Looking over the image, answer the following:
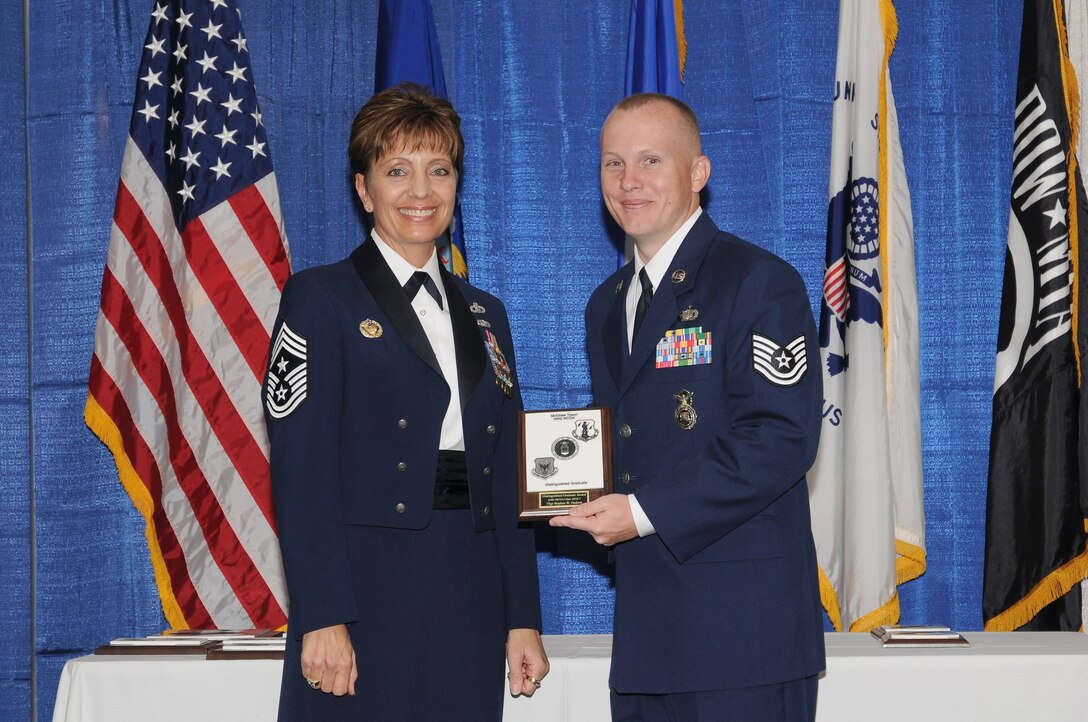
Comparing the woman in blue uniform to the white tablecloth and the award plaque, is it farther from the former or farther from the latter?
the white tablecloth

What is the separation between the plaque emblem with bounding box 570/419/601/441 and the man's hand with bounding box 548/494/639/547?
0.47 feet

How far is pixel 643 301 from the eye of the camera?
2.51 meters

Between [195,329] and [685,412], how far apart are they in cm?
242

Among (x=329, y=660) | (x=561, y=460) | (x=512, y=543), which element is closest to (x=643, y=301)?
(x=561, y=460)

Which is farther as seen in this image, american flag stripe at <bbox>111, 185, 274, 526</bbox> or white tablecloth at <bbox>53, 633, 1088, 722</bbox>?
american flag stripe at <bbox>111, 185, 274, 526</bbox>

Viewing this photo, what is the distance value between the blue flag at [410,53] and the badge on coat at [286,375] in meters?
1.79

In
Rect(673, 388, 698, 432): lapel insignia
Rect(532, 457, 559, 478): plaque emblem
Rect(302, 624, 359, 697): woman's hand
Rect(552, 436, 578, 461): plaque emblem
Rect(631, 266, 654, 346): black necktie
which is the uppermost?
Rect(631, 266, 654, 346): black necktie

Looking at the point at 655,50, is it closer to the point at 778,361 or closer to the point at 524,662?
the point at 778,361

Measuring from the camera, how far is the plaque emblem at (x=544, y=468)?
236cm

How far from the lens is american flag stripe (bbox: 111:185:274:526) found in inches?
160

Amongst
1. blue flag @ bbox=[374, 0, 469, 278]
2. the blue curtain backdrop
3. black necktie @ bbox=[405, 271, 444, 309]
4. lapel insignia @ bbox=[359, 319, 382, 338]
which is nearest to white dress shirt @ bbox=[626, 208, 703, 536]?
black necktie @ bbox=[405, 271, 444, 309]

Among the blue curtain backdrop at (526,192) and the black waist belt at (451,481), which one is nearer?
the black waist belt at (451,481)

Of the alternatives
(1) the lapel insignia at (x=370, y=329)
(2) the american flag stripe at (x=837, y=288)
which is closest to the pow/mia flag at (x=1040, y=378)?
(2) the american flag stripe at (x=837, y=288)

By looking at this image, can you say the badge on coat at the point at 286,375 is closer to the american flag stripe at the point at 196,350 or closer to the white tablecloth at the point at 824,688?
the white tablecloth at the point at 824,688
